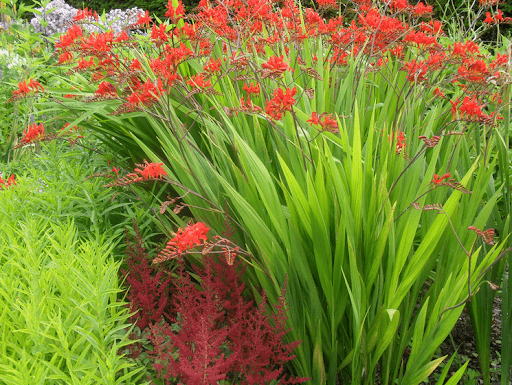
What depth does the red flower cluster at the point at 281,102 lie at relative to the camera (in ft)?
4.94

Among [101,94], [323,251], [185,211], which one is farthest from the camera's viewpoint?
[185,211]

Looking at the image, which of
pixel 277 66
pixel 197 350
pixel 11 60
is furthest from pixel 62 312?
pixel 11 60

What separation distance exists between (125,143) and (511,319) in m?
2.07

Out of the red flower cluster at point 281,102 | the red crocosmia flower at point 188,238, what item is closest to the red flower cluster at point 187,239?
the red crocosmia flower at point 188,238

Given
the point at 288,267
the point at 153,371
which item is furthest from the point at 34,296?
the point at 288,267

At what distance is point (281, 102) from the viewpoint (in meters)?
1.53

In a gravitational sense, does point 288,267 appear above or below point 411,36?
below

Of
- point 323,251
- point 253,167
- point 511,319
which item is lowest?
point 511,319

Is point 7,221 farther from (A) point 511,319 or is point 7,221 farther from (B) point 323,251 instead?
(A) point 511,319

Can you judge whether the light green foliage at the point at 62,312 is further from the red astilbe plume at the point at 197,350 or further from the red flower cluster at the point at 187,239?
the red flower cluster at the point at 187,239

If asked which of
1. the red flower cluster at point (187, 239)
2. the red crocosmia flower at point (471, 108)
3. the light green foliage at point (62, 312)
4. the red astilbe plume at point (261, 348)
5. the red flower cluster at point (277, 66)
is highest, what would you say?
the red flower cluster at point (277, 66)

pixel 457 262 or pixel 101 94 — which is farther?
pixel 101 94

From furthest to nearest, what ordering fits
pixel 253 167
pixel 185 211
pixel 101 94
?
pixel 185 211, pixel 101 94, pixel 253 167

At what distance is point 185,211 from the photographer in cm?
226
